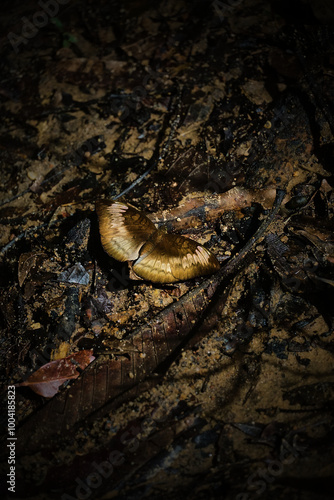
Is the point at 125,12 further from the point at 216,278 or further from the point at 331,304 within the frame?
the point at 331,304

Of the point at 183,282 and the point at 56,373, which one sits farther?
the point at 183,282

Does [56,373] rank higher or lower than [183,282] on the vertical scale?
lower

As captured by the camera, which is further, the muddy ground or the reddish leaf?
the reddish leaf

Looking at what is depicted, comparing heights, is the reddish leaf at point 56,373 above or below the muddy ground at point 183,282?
below

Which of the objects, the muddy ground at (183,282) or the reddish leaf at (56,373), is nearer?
the muddy ground at (183,282)

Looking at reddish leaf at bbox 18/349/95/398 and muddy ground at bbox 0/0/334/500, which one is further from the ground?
muddy ground at bbox 0/0/334/500
